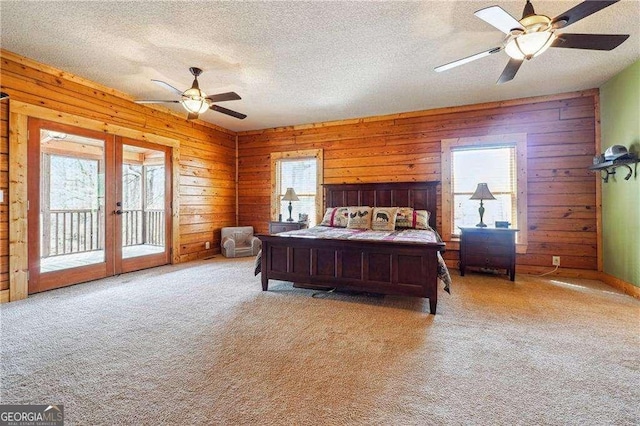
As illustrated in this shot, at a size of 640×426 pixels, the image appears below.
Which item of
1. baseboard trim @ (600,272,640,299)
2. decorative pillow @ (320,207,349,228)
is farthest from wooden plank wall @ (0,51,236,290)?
baseboard trim @ (600,272,640,299)

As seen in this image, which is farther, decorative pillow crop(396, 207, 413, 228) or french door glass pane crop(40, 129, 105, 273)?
decorative pillow crop(396, 207, 413, 228)

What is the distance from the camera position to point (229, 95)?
326 centimetres

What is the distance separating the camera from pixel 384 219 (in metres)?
4.30

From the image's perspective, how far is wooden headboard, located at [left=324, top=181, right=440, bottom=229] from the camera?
4.73 metres

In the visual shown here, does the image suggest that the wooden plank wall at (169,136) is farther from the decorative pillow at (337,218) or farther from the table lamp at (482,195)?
the table lamp at (482,195)

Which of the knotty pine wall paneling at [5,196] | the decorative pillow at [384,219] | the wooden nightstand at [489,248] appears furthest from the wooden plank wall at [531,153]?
the knotty pine wall paneling at [5,196]

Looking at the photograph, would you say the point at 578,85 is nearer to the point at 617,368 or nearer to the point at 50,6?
the point at 617,368

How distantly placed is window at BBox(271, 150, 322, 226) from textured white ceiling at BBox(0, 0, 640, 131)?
5.08ft

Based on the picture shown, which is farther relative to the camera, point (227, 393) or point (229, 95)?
point (229, 95)

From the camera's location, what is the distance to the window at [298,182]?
5.69 meters

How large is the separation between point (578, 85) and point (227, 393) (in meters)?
5.44

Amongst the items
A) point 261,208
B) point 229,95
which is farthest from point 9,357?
point 261,208

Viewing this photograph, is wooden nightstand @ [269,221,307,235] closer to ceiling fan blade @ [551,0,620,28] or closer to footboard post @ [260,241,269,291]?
footboard post @ [260,241,269,291]

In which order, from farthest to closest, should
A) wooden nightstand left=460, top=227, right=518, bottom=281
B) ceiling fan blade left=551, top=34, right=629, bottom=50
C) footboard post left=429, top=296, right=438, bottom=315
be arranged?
wooden nightstand left=460, top=227, right=518, bottom=281
footboard post left=429, top=296, right=438, bottom=315
ceiling fan blade left=551, top=34, right=629, bottom=50
